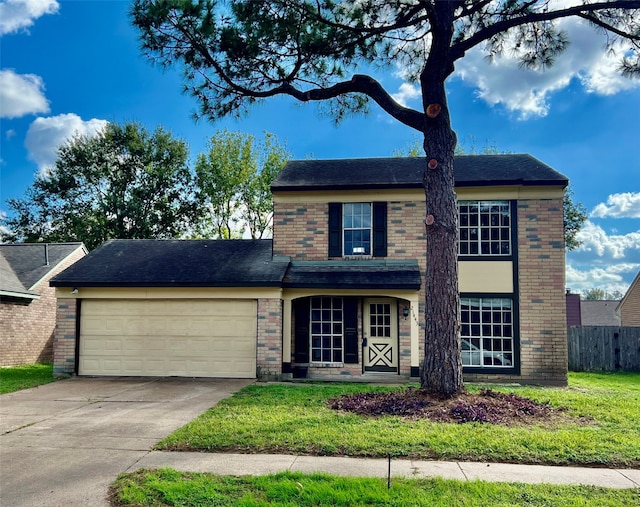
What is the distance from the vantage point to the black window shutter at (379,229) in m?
12.9

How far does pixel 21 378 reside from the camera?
41.0 feet

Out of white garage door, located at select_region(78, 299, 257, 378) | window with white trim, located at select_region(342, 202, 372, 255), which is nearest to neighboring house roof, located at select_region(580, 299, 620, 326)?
window with white trim, located at select_region(342, 202, 372, 255)

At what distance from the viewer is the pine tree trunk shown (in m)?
8.12

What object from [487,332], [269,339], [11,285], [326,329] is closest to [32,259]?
[11,285]

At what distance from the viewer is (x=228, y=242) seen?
49.9 feet

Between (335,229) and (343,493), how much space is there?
9255mm

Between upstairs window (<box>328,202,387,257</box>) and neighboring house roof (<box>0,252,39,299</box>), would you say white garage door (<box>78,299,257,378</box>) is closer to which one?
upstairs window (<box>328,202,387,257</box>)

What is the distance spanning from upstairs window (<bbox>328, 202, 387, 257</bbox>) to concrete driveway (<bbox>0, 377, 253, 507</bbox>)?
14.3 feet

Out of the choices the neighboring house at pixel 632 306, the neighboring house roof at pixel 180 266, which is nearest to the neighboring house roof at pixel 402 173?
the neighboring house roof at pixel 180 266

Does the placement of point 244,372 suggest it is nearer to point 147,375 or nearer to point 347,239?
point 147,375

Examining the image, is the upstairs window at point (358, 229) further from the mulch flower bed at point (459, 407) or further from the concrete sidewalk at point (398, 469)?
the concrete sidewalk at point (398, 469)

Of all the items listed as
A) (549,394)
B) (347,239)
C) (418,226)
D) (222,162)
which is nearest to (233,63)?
(347,239)

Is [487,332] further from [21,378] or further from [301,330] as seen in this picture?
[21,378]

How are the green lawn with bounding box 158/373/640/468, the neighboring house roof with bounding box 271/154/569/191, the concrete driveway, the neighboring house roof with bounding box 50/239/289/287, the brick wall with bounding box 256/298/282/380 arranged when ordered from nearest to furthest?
the concrete driveway
the green lawn with bounding box 158/373/640/468
the brick wall with bounding box 256/298/282/380
the neighboring house roof with bounding box 50/239/289/287
the neighboring house roof with bounding box 271/154/569/191
